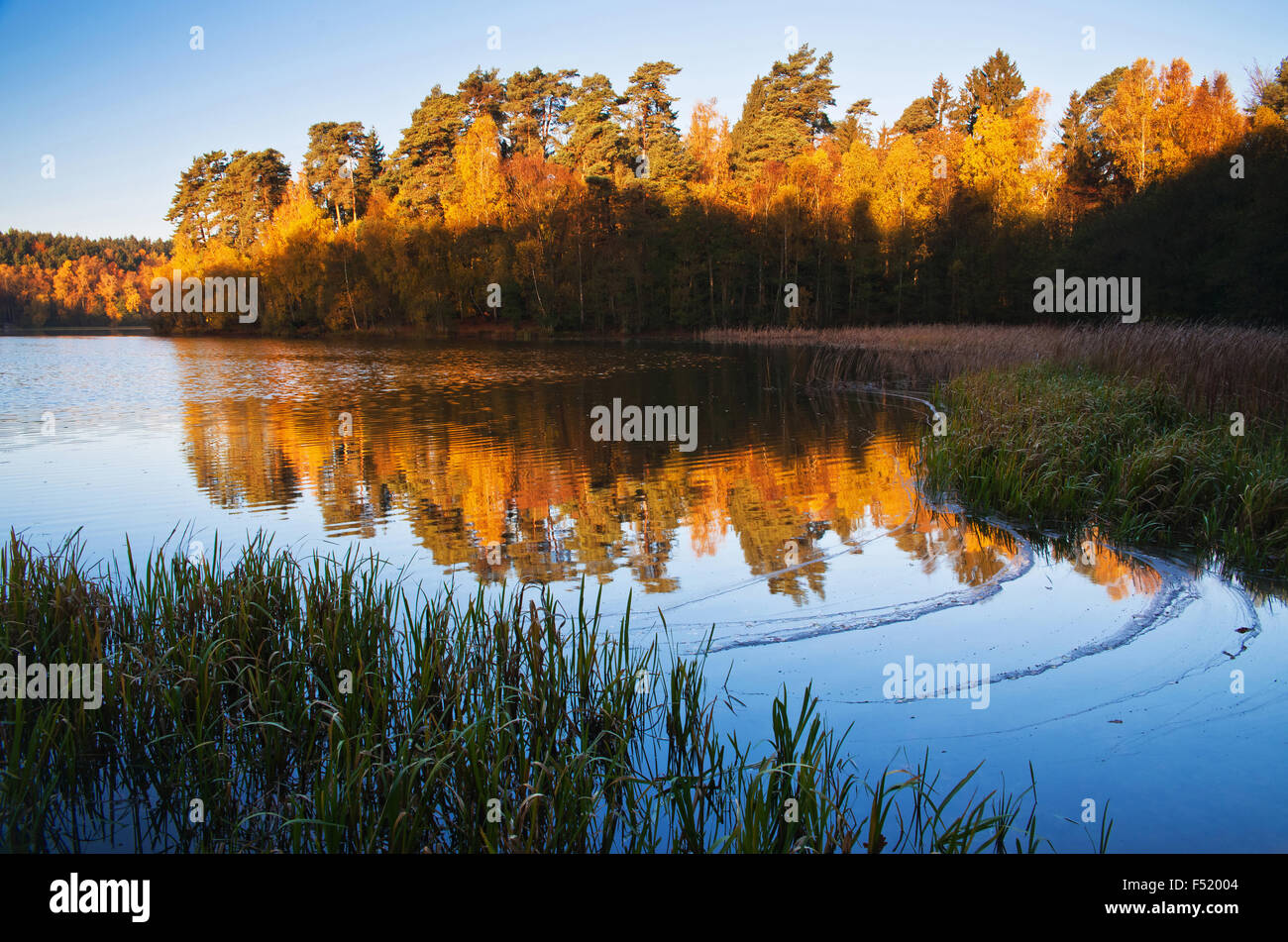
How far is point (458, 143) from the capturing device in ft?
176

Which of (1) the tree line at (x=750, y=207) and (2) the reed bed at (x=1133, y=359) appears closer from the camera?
(2) the reed bed at (x=1133, y=359)

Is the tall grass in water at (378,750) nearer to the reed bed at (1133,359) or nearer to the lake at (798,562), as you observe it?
the lake at (798,562)

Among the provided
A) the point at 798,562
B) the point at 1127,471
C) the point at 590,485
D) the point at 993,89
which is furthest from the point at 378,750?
the point at 993,89

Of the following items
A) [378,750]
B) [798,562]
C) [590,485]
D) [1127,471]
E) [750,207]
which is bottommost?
[378,750]

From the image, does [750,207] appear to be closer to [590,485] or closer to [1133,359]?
[1133,359]

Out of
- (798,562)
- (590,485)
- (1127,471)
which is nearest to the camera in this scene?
(798,562)

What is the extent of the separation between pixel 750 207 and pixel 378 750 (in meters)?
46.8

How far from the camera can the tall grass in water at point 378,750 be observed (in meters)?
3.41

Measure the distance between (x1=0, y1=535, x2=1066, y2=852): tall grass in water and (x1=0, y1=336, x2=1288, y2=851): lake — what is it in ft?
1.92

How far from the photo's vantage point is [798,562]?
317 inches

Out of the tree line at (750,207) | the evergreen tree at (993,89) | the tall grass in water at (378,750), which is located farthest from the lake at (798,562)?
the evergreen tree at (993,89)

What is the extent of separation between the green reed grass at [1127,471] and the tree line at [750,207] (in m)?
17.0
